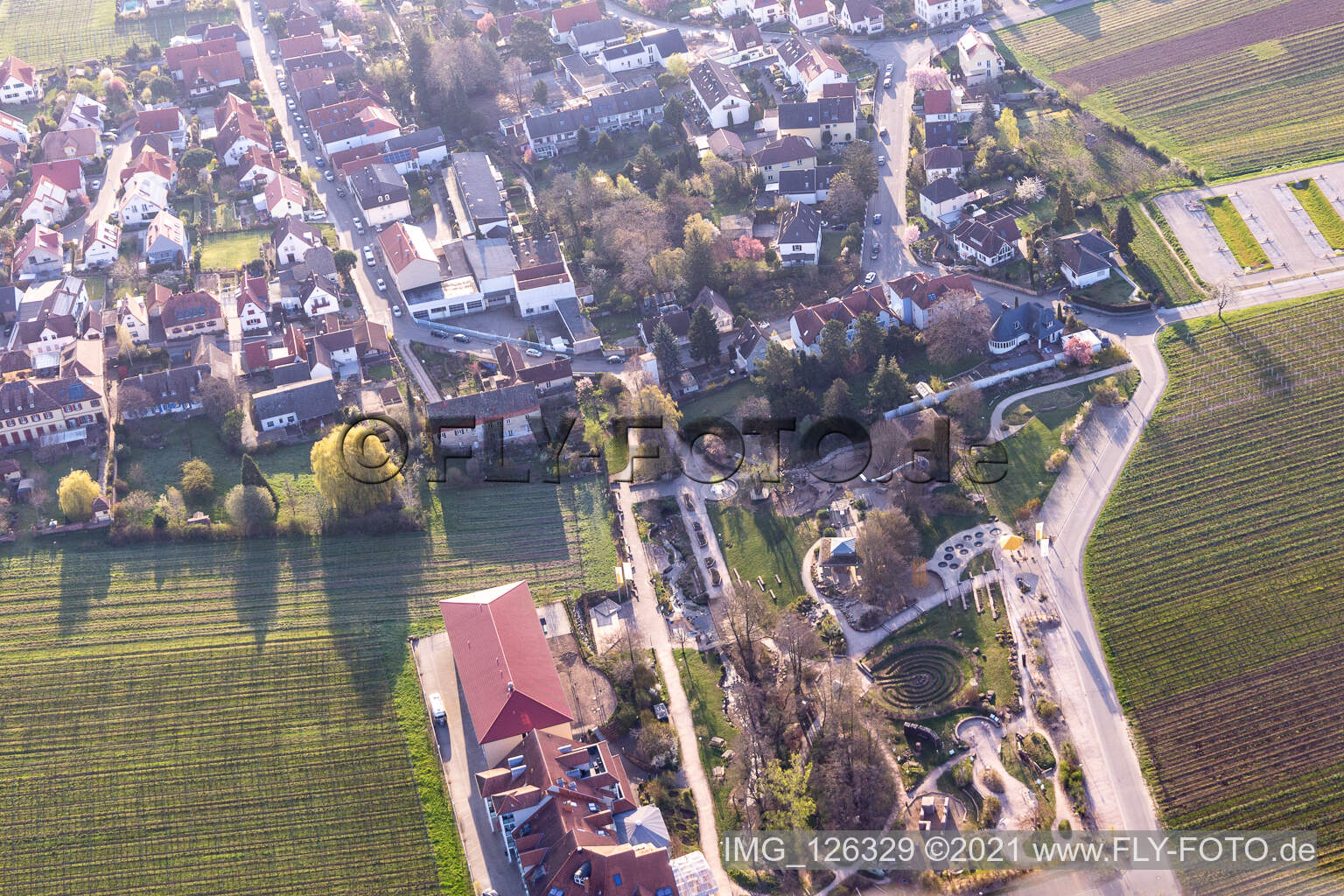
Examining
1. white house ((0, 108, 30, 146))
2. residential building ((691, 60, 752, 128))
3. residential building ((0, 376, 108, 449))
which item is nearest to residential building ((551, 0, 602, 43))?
residential building ((691, 60, 752, 128))

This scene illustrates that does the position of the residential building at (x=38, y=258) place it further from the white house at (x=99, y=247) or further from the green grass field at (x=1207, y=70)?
the green grass field at (x=1207, y=70)

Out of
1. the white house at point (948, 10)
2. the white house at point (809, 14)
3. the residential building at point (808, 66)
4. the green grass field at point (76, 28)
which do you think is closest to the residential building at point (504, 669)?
the residential building at point (808, 66)

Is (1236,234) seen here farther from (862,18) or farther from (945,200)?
(862,18)

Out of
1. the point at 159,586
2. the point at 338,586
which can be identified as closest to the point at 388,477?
the point at 338,586

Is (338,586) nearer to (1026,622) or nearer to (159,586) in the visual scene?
(159,586)

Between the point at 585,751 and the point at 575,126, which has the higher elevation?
the point at 575,126

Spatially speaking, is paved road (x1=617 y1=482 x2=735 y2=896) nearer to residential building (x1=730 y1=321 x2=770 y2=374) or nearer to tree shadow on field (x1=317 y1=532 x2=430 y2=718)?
tree shadow on field (x1=317 y1=532 x2=430 y2=718)

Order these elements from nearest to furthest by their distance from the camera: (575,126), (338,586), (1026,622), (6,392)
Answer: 1. (1026,622)
2. (338,586)
3. (6,392)
4. (575,126)

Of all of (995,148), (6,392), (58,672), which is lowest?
(58,672)
